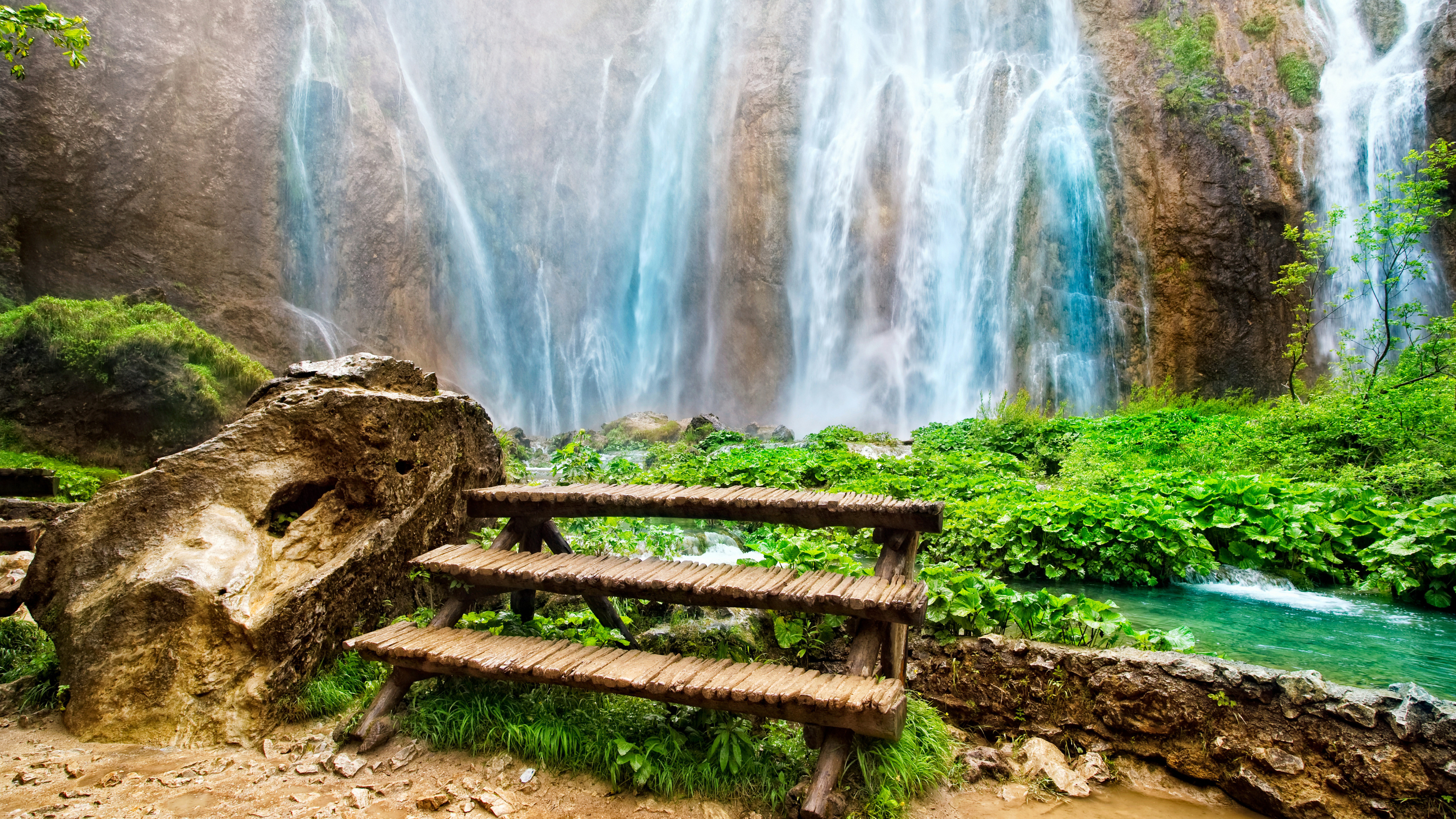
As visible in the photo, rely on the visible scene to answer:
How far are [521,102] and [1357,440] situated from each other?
2616 centimetres

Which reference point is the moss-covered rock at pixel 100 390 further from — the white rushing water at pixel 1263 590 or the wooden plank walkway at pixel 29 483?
the white rushing water at pixel 1263 590

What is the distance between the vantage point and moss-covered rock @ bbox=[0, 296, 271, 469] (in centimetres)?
1057

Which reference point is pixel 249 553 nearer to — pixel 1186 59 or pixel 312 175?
pixel 312 175

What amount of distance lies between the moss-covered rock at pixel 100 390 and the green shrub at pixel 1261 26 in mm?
24798

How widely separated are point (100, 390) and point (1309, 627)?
1393 cm

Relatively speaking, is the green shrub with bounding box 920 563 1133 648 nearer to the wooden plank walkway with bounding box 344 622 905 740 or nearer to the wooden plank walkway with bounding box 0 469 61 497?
the wooden plank walkway with bounding box 344 622 905 740

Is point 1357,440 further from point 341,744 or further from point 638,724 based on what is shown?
point 341,744

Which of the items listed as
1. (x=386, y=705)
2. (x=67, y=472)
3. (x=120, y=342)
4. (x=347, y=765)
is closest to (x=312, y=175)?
(x=120, y=342)

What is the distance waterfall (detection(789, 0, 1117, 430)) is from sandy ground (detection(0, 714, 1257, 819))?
1709 cm

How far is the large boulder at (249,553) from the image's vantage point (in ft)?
10.5

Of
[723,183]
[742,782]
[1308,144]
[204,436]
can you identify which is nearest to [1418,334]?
[1308,144]

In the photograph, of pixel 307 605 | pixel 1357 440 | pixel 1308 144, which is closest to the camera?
pixel 307 605

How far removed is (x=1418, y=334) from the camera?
1652 cm

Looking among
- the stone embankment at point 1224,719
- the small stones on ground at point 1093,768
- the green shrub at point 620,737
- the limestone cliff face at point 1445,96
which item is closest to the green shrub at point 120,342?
the green shrub at point 620,737
